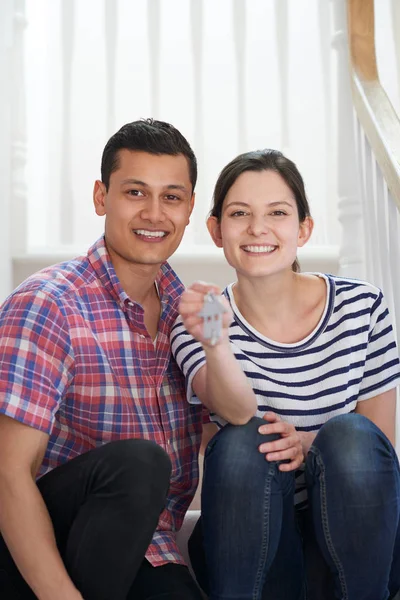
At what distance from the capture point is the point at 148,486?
109 cm

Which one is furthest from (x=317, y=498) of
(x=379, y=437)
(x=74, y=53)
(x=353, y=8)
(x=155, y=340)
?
(x=74, y=53)

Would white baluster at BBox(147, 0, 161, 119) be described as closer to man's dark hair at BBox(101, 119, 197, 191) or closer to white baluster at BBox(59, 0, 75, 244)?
white baluster at BBox(59, 0, 75, 244)

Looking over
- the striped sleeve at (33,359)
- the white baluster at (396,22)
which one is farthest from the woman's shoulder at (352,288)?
the white baluster at (396,22)

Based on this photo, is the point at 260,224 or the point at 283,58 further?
the point at 283,58

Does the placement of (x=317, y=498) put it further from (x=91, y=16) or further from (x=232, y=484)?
(x=91, y=16)

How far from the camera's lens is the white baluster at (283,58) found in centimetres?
256

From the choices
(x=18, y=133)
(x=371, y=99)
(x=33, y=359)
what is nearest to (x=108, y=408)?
(x=33, y=359)

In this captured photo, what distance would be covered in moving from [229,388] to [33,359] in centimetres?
28

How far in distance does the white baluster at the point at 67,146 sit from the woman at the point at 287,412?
1012mm

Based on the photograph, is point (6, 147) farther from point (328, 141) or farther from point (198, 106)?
point (328, 141)

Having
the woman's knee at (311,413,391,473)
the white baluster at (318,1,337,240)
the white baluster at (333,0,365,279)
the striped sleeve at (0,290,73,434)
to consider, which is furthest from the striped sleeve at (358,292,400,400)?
the white baluster at (318,1,337,240)

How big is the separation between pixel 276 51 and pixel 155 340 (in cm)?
149

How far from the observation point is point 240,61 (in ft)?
8.34

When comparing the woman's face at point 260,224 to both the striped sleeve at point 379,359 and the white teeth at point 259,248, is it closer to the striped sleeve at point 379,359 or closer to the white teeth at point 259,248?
the white teeth at point 259,248
